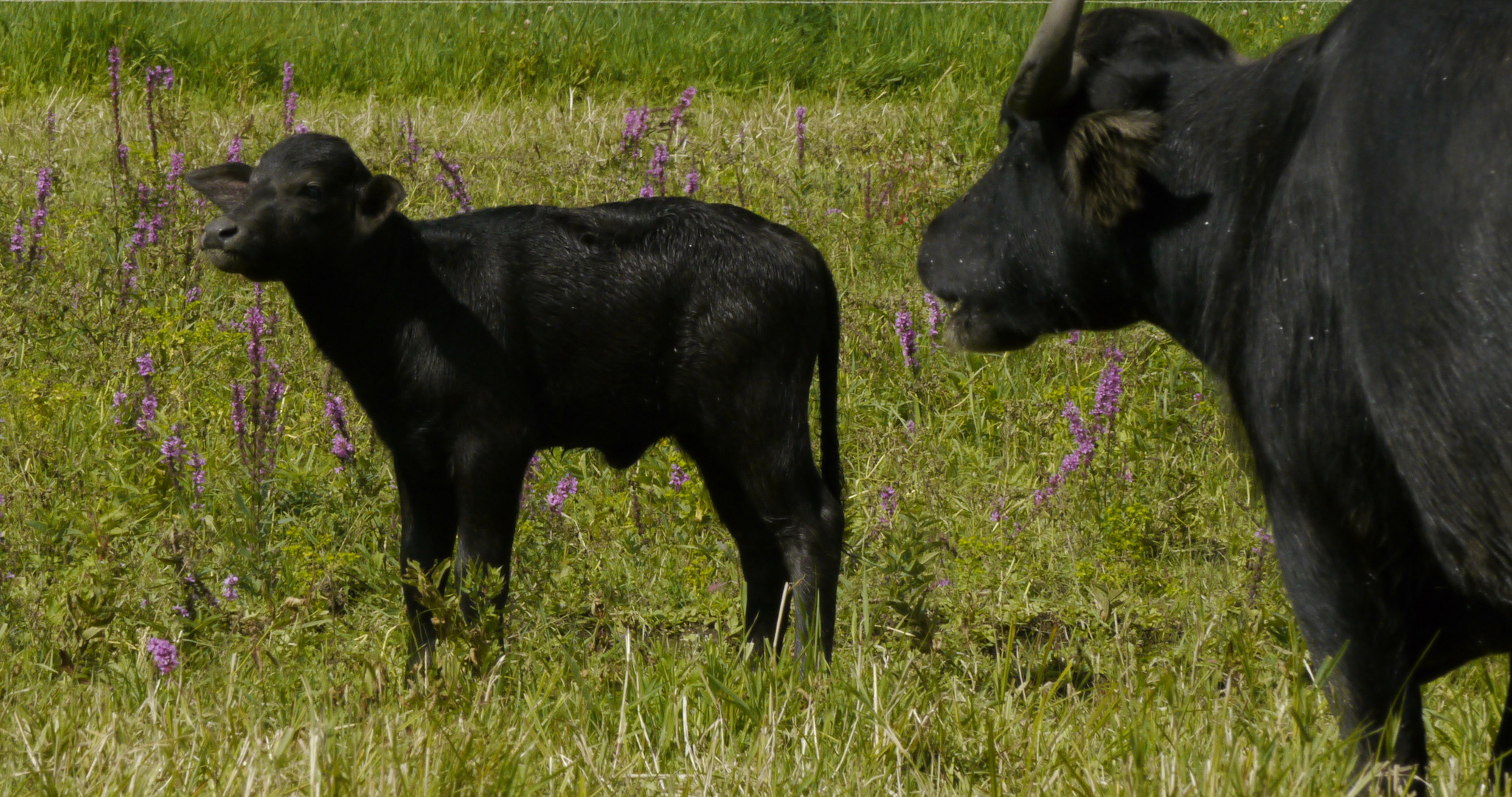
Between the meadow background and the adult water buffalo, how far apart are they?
0.89 feet

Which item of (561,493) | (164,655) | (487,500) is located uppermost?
(487,500)

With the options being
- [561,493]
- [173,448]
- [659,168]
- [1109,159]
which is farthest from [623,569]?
[1109,159]

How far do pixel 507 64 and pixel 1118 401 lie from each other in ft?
28.0

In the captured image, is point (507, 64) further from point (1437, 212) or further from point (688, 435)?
point (1437, 212)

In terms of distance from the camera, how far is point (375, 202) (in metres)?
4.11

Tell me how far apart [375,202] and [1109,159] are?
2.02 meters

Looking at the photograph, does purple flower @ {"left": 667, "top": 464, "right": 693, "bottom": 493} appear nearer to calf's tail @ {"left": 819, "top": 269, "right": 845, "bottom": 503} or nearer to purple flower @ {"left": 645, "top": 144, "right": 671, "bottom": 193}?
calf's tail @ {"left": 819, "top": 269, "right": 845, "bottom": 503}

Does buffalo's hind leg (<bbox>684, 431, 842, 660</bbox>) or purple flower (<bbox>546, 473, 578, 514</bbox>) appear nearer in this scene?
buffalo's hind leg (<bbox>684, 431, 842, 660</bbox>)

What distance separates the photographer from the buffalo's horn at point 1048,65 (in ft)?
9.18

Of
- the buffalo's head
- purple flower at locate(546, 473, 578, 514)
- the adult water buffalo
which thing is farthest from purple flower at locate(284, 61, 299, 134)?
the adult water buffalo

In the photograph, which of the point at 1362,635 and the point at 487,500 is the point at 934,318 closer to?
the point at 487,500

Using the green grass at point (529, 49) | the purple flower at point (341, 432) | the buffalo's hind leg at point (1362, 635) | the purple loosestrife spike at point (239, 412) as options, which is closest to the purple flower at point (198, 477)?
the purple loosestrife spike at point (239, 412)

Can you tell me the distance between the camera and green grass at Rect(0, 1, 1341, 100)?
12148mm

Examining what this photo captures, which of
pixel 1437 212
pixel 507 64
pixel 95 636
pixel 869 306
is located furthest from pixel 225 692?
pixel 507 64
